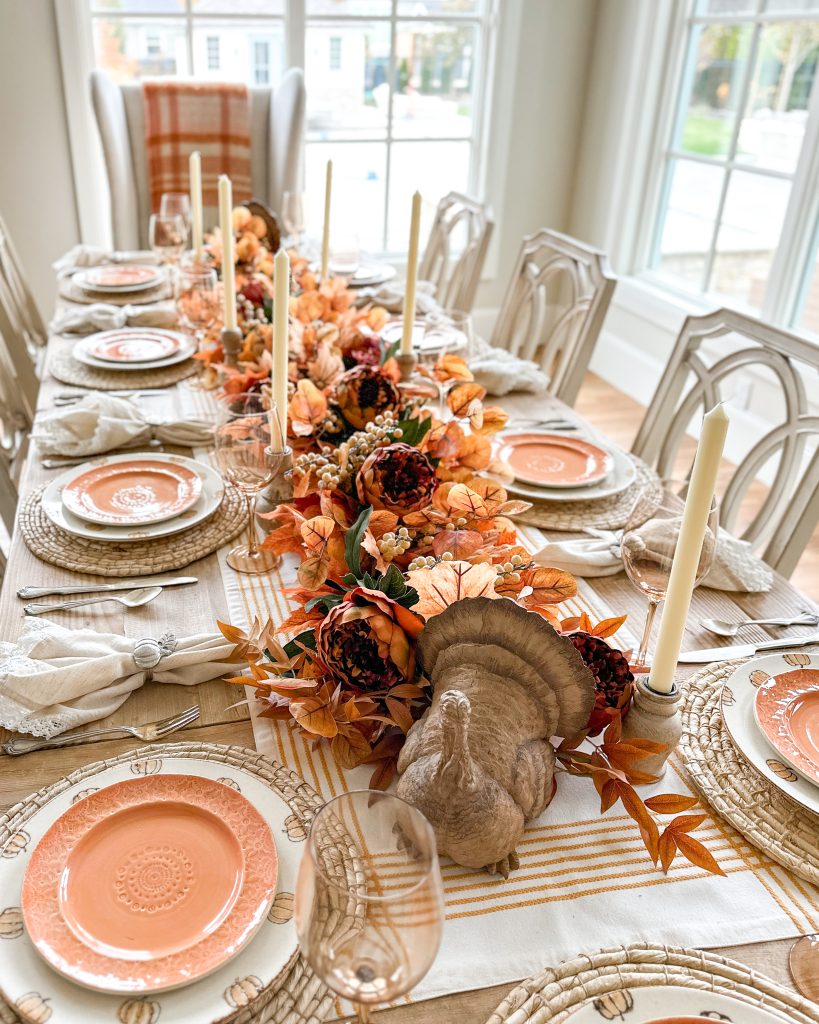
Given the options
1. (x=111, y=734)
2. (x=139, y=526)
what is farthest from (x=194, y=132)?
(x=111, y=734)

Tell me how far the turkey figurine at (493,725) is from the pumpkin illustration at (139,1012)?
0.73 feet

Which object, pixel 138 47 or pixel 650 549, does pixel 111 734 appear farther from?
pixel 138 47

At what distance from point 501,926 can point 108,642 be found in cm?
48

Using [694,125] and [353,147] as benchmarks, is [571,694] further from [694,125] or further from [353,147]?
[353,147]

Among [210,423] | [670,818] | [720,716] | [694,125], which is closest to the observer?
[670,818]

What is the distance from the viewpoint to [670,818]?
0.75 meters

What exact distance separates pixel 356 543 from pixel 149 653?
24 centimetres

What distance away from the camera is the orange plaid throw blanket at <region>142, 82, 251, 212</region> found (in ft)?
10.2

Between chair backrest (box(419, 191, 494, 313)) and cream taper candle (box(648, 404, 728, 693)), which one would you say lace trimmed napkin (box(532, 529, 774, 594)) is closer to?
cream taper candle (box(648, 404, 728, 693))

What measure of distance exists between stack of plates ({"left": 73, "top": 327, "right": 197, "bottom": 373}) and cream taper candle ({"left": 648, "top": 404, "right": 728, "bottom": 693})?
1.29 m

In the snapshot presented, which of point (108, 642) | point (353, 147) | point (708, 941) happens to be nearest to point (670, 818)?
point (708, 941)

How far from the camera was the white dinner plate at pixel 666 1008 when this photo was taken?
58 cm

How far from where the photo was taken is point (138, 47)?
11.4 feet

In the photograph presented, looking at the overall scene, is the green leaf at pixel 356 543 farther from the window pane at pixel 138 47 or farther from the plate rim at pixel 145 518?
the window pane at pixel 138 47
